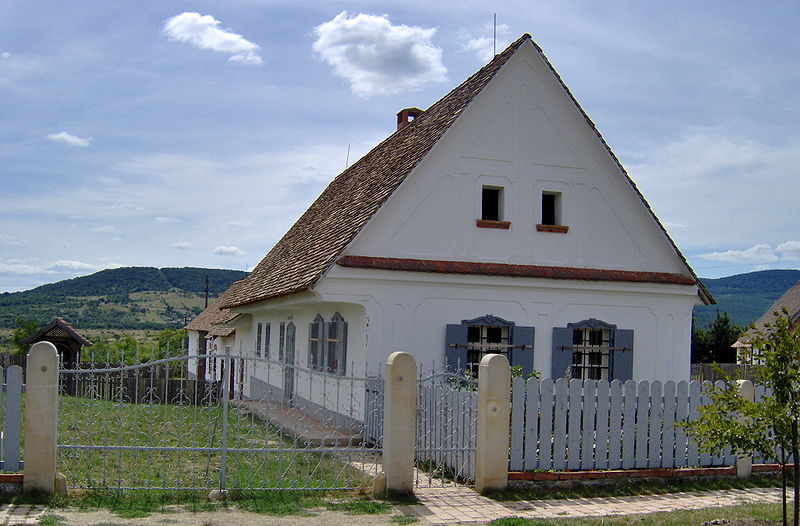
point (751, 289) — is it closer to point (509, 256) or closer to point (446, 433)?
point (509, 256)

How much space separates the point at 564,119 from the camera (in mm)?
16344

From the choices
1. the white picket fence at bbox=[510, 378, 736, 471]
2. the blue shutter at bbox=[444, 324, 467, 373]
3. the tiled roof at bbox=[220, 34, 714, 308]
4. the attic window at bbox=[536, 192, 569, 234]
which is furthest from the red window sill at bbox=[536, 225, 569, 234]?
the white picket fence at bbox=[510, 378, 736, 471]

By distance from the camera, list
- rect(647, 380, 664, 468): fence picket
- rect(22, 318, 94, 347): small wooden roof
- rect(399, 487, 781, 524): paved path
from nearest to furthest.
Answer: rect(399, 487, 781, 524): paved path < rect(647, 380, 664, 468): fence picket < rect(22, 318, 94, 347): small wooden roof

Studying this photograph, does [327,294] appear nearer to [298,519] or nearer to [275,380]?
[298,519]

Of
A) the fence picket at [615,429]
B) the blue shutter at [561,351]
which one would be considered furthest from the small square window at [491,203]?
the fence picket at [615,429]

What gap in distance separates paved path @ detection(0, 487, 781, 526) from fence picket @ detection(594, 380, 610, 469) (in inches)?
27.3

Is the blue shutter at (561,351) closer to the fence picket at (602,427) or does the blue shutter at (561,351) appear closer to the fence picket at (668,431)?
the fence picket at (668,431)

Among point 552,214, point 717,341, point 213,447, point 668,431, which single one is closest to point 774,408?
point 668,431

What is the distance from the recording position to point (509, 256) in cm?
1581

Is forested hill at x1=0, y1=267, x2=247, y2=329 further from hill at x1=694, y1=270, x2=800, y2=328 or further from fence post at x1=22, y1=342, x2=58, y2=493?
hill at x1=694, y1=270, x2=800, y2=328

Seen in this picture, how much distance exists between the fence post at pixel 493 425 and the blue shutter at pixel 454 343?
15.2ft

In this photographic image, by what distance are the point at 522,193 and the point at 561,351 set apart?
318cm

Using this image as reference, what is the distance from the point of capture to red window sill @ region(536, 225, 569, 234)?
16.0 metres

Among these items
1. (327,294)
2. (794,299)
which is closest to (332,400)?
(327,294)
